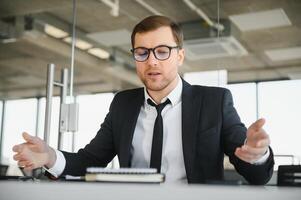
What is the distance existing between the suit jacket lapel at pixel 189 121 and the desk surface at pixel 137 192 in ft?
2.94

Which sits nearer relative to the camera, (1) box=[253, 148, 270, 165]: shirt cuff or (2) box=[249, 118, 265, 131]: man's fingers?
(2) box=[249, 118, 265, 131]: man's fingers

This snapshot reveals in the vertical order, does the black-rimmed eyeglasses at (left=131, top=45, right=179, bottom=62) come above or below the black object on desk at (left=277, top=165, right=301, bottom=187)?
above

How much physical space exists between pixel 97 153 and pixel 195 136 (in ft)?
1.36

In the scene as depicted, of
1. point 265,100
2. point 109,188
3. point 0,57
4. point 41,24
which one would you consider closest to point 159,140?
point 109,188

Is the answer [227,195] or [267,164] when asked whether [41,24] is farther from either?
[227,195]

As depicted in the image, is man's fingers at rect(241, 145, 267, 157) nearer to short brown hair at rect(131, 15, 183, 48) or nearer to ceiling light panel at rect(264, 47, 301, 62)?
short brown hair at rect(131, 15, 183, 48)

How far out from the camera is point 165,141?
1443 millimetres

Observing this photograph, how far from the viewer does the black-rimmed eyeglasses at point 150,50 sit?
4.63ft

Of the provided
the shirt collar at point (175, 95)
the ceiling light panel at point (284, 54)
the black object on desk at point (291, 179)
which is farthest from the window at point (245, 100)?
the black object on desk at point (291, 179)

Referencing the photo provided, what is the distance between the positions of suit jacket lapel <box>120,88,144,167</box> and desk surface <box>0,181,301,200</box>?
90cm

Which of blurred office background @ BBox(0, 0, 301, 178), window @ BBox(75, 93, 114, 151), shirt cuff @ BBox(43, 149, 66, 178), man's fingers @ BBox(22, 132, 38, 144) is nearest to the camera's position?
man's fingers @ BBox(22, 132, 38, 144)

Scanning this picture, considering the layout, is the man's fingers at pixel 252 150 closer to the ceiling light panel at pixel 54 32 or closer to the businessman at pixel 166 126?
the businessman at pixel 166 126

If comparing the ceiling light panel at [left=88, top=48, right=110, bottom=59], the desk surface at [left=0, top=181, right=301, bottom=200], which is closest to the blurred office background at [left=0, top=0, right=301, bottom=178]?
the ceiling light panel at [left=88, top=48, right=110, bottom=59]

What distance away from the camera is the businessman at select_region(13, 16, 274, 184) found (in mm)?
1393
